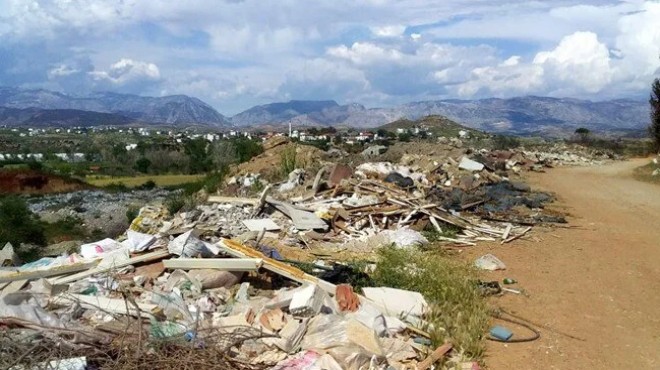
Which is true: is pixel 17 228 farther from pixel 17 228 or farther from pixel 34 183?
pixel 34 183

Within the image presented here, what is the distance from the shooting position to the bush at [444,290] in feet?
17.7

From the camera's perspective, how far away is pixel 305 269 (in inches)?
280

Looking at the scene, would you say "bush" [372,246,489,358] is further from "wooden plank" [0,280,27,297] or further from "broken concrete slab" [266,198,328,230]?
"wooden plank" [0,280,27,297]

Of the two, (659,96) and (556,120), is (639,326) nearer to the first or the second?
(659,96)

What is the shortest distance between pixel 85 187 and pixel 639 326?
5747 centimetres

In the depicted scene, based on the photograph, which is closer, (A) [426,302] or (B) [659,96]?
(A) [426,302]

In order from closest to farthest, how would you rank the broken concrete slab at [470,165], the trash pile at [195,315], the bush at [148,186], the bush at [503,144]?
1. the trash pile at [195,315]
2. the broken concrete slab at [470,165]
3. the bush at [503,144]
4. the bush at [148,186]

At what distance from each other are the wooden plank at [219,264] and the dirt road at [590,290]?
261 cm

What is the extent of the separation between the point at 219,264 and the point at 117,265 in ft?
4.01

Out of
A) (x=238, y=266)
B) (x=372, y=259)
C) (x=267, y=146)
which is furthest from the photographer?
(x=267, y=146)

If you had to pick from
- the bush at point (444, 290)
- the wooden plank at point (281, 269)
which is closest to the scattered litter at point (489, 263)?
the bush at point (444, 290)

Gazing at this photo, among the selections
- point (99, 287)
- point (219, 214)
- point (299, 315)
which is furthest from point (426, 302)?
point (219, 214)

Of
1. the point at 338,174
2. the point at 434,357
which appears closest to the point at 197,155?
the point at 338,174

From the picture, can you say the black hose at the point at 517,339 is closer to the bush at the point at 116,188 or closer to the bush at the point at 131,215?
the bush at the point at 131,215
